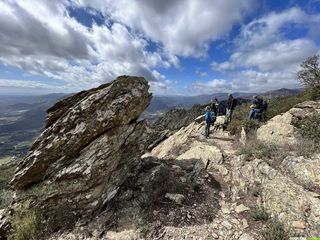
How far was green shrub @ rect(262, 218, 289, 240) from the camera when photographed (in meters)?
6.62

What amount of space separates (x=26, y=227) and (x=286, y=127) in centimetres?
1487

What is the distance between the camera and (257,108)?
60.0ft

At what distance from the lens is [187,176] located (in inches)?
428

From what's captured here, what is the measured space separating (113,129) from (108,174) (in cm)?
201

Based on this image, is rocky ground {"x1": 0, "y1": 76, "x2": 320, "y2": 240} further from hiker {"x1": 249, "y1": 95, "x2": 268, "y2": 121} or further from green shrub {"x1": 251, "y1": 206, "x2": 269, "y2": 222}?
hiker {"x1": 249, "y1": 95, "x2": 268, "y2": 121}

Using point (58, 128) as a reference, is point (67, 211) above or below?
below

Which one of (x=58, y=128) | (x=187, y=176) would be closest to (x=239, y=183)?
(x=187, y=176)

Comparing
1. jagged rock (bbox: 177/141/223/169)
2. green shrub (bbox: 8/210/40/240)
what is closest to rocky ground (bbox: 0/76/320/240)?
green shrub (bbox: 8/210/40/240)

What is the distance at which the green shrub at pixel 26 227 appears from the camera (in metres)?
7.39

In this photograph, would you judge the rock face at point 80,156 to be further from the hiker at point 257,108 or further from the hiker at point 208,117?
the hiker at point 257,108

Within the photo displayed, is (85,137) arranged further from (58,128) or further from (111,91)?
(111,91)

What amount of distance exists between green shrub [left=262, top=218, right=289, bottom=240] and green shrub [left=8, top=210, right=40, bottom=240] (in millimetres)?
7772

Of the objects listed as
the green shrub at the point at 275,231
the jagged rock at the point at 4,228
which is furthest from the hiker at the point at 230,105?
the jagged rock at the point at 4,228

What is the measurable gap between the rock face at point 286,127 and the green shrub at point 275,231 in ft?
20.9
